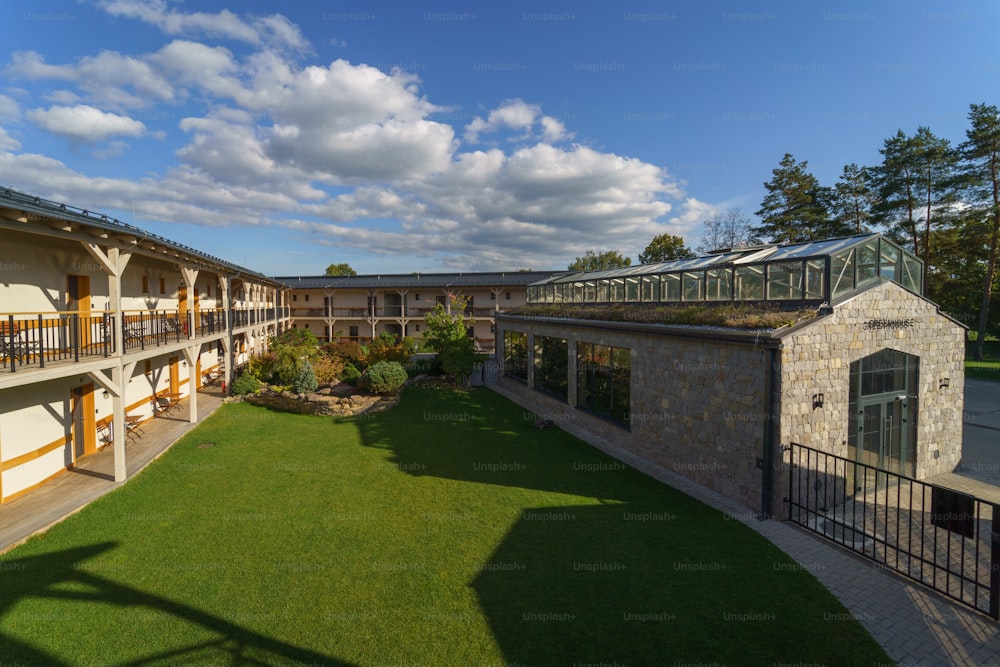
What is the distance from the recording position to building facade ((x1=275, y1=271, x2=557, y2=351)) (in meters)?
37.8

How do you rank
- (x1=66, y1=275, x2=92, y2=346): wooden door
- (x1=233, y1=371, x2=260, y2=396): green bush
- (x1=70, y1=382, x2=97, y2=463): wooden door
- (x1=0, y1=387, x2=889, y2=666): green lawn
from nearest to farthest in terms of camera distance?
(x1=0, y1=387, x2=889, y2=666): green lawn
(x1=66, y1=275, x2=92, y2=346): wooden door
(x1=70, y1=382, x2=97, y2=463): wooden door
(x1=233, y1=371, x2=260, y2=396): green bush

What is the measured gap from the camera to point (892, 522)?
8.49 metres

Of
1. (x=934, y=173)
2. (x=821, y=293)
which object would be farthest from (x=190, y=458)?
(x=934, y=173)

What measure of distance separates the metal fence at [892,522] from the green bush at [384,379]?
14527 mm

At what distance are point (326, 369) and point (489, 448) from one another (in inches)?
425

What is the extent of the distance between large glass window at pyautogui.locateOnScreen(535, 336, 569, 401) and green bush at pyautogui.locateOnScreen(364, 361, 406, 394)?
235 inches

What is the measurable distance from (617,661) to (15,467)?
477 inches

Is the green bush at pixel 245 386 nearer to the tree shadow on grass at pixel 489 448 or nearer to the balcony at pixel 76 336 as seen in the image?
the balcony at pixel 76 336

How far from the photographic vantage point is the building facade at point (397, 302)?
37750 mm

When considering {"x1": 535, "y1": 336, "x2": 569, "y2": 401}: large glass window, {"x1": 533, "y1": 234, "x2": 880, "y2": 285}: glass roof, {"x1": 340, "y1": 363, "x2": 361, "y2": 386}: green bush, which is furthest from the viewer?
{"x1": 340, "y1": 363, "x2": 361, "y2": 386}: green bush

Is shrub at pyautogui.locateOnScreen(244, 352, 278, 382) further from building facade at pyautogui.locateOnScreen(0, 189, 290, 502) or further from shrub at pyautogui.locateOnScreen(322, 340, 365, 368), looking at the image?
building facade at pyautogui.locateOnScreen(0, 189, 290, 502)

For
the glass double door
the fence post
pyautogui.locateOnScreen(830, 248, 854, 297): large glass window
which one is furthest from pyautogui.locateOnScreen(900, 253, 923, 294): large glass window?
the fence post

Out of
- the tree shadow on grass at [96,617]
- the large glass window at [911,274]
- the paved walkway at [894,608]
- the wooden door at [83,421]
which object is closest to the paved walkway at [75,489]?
the wooden door at [83,421]

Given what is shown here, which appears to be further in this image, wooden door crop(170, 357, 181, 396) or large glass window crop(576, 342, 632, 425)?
wooden door crop(170, 357, 181, 396)
